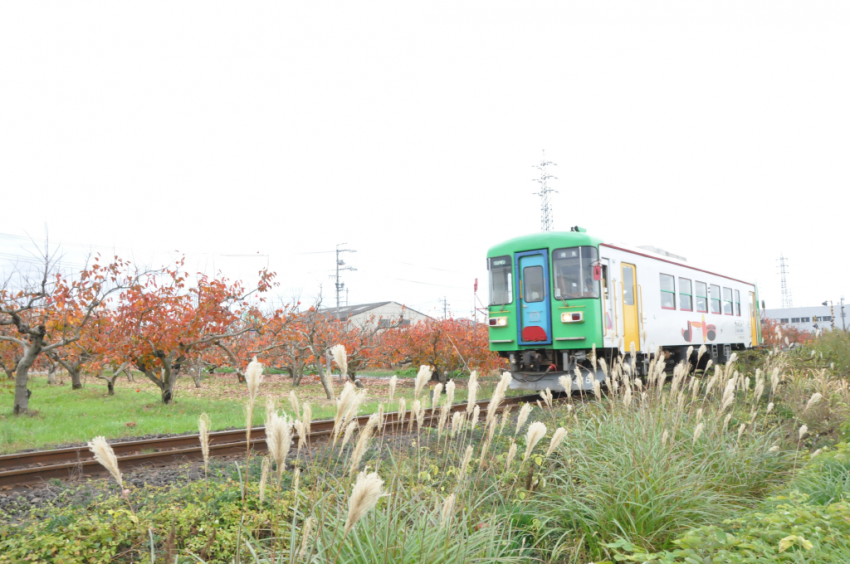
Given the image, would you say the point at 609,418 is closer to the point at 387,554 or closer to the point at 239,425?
the point at 387,554

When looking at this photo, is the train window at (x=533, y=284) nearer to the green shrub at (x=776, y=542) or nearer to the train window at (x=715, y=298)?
the train window at (x=715, y=298)

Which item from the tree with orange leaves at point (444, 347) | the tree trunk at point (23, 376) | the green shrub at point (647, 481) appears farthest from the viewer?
the tree with orange leaves at point (444, 347)

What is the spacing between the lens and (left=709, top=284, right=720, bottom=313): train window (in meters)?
12.8

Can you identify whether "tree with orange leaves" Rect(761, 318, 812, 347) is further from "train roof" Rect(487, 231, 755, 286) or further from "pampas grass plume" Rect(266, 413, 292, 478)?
"pampas grass plume" Rect(266, 413, 292, 478)

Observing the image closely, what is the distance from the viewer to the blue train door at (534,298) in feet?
30.9

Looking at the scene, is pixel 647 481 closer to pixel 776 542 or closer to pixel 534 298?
pixel 776 542

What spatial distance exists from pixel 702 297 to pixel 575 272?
4.65 metres

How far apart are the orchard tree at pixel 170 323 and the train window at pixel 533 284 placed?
464 centimetres

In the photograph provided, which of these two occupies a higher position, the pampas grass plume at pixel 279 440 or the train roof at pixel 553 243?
the train roof at pixel 553 243

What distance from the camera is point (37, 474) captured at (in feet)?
15.9

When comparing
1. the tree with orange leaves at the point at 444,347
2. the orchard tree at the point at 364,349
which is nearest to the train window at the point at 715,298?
the tree with orange leaves at the point at 444,347

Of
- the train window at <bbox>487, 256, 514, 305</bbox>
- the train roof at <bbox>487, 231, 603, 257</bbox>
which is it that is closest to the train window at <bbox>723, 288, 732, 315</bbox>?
the train roof at <bbox>487, 231, 603, 257</bbox>

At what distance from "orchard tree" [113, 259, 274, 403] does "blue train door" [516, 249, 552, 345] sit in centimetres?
461

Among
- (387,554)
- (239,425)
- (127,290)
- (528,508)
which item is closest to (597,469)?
(528,508)
